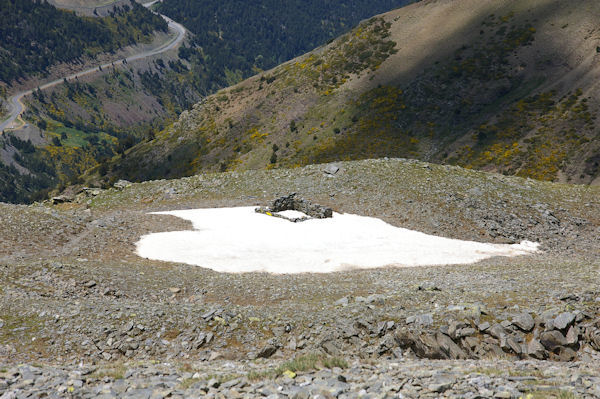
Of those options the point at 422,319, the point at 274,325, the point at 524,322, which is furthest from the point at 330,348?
the point at 524,322

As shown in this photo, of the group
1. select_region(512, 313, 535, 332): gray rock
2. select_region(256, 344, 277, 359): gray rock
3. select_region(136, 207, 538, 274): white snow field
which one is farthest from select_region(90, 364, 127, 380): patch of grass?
select_region(136, 207, 538, 274): white snow field

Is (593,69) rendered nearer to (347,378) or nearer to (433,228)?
(433,228)

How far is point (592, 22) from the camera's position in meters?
99.0

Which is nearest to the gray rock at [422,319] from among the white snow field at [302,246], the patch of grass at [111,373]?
the patch of grass at [111,373]

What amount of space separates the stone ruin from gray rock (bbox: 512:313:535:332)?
22189 mm

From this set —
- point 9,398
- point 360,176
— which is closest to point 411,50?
point 360,176

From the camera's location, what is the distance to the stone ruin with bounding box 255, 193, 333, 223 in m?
37.0

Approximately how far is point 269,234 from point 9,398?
880 inches

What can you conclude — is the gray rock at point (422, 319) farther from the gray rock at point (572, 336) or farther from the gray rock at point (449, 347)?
Result: the gray rock at point (572, 336)

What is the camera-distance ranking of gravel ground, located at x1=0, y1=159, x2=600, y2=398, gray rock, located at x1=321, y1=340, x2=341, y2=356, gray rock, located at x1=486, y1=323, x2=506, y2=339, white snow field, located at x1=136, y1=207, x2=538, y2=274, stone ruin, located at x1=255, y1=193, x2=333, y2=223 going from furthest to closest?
stone ruin, located at x1=255, y1=193, x2=333, y2=223, white snow field, located at x1=136, y1=207, x2=538, y2=274, gray rock, located at x1=321, y1=340, x2=341, y2=356, gray rock, located at x1=486, y1=323, x2=506, y2=339, gravel ground, located at x1=0, y1=159, x2=600, y2=398

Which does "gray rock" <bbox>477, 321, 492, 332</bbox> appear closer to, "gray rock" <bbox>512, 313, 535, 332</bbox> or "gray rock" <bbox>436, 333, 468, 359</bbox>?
"gray rock" <bbox>512, 313, 535, 332</bbox>

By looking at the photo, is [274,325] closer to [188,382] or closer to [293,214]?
[188,382]

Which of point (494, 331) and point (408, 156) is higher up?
point (494, 331)

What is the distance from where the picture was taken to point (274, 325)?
17.2 meters
